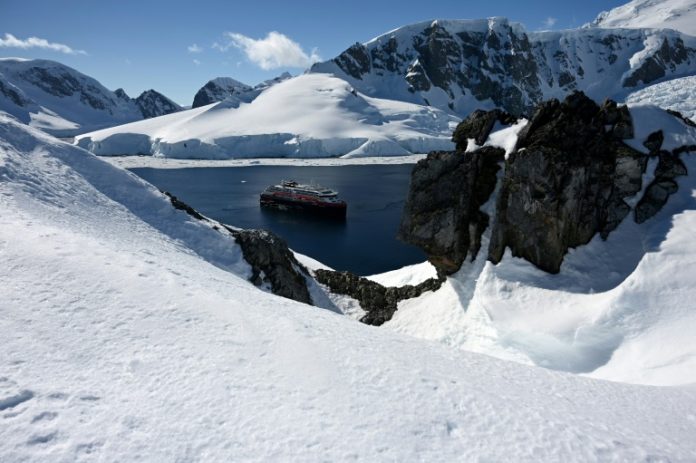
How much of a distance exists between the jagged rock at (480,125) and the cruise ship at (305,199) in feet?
121

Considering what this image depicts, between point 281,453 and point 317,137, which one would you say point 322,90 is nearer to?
point 317,137

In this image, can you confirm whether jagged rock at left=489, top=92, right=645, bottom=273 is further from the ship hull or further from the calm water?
the ship hull

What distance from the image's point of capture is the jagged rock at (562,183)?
58.2 ft

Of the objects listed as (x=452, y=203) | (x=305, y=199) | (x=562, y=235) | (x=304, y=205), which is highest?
(x=452, y=203)

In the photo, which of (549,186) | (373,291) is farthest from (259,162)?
(549,186)

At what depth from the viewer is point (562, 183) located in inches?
705

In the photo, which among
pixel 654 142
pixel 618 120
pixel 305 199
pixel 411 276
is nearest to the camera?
pixel 654 142

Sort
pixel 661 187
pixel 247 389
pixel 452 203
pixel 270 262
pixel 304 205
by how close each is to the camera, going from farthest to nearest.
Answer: pixel 304 205, pixel 270 262, pixel 452 203, pixel 661 187, pixel 247 389

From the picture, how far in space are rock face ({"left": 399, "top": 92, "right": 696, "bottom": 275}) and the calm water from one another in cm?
1773

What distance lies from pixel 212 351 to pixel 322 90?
185682mm

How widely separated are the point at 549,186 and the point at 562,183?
58cm

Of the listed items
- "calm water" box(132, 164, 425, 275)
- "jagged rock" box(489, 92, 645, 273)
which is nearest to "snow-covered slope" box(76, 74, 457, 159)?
"calm water" box(132, 164, 425, 275)

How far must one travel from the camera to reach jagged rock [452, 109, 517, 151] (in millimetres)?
20828

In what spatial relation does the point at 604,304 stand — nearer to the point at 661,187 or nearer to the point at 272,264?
the point at 661,187
